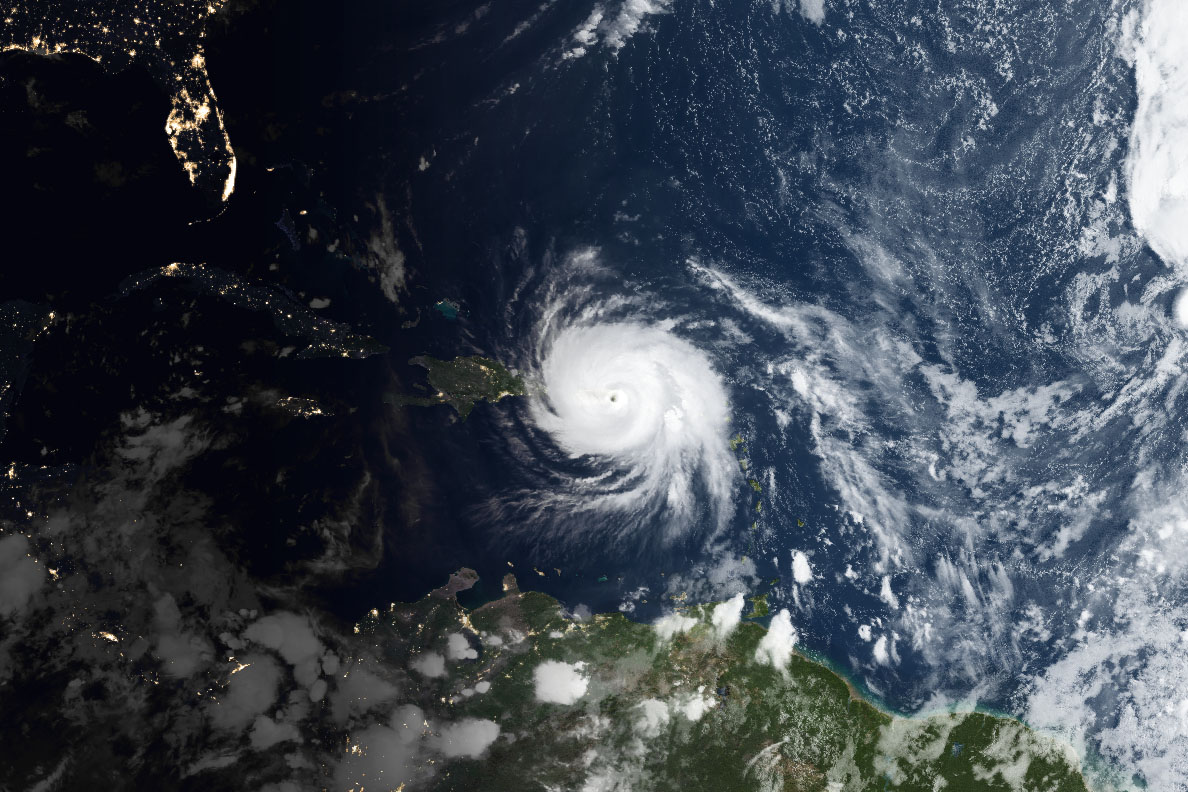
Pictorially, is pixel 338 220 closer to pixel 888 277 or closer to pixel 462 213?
pixel 462 213

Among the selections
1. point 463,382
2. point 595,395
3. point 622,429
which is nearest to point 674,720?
point 622,429

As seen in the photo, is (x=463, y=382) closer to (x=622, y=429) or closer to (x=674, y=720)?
(x=622, y=429)

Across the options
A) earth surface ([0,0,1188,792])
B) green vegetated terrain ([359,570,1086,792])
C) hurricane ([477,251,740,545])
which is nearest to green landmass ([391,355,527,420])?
earth surface ([0,0,1188,792])

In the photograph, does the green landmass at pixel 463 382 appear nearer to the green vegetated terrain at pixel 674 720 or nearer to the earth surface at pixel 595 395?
the earth surface at pixel 595 395

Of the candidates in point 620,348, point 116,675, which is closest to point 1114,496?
point 620,348

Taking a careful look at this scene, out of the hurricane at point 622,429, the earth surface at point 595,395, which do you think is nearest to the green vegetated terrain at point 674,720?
the earth surface at point 595,395
